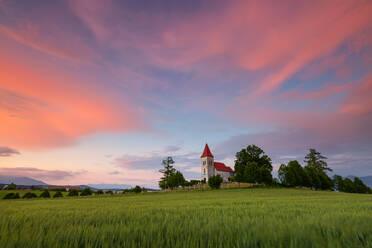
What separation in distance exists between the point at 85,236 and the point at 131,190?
58.5 meters

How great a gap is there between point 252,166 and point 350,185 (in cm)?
5283

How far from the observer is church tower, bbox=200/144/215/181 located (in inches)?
4104

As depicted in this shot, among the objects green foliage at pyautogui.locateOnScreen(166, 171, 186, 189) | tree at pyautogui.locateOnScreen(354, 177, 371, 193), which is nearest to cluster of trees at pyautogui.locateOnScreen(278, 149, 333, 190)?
tree at pyautogui.locateOnScreen(354, 177, 371, 193)

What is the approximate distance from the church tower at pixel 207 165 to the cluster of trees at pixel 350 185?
58656mm

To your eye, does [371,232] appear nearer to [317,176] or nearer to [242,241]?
[242,241]

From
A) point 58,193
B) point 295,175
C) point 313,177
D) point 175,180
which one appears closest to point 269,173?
point 295,175

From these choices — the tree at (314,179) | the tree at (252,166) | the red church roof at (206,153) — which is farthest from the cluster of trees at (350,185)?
the red church roof at (206,153)

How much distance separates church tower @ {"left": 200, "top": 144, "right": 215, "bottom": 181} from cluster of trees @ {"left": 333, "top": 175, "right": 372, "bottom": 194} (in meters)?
58.7

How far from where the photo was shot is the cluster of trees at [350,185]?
7444cm

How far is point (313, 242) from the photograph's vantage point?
1397mm

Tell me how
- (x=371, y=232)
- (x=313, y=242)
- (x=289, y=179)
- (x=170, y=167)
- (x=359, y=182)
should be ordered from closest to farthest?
(x=313, y=242) < (x=371, y=232) < (x=289, y=179) < (x=359, y=182) < (x=170, y=167)

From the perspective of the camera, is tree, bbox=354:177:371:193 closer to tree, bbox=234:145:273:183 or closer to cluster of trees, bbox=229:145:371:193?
cluster of trees, bbox=229:145:371:193

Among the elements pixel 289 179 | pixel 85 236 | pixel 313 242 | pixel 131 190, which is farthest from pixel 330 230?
pixel 289 179

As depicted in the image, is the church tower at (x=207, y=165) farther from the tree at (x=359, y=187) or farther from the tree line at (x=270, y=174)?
the tree at (x=359, y=187)
